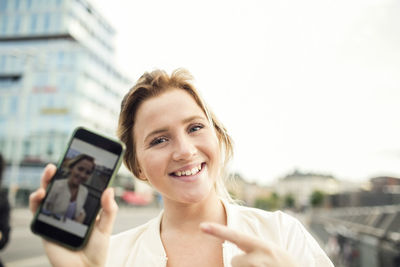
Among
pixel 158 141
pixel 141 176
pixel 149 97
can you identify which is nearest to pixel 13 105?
pixel 141 176

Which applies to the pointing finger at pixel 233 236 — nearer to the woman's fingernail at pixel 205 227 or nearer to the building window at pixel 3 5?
the woman's fingernail at pixel 205 227

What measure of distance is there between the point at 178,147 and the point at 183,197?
220 mm

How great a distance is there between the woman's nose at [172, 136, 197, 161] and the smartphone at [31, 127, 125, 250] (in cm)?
27

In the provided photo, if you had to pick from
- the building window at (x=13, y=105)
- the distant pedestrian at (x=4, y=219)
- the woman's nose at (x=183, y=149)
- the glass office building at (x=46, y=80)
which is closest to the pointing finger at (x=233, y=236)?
the woman's nose at (x=183, y=149)

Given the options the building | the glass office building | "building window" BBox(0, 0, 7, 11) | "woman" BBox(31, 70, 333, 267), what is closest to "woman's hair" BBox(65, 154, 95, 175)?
"woman" BBox(31, 70, 333, 267)

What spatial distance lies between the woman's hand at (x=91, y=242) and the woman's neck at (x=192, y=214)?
426 mm

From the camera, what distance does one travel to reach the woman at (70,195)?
1.13 metres

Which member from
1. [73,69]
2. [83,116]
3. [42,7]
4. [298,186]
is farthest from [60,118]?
[298,186]

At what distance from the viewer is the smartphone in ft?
3.67

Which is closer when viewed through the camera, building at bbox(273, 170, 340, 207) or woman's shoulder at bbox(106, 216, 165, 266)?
woman's shoulder at bbox(106, 216, 165, 266)

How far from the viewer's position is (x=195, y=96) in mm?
1546

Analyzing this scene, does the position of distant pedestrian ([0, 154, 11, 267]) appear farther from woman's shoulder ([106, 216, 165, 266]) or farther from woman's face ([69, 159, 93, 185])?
woman's face ([69, 159, 93, 185])

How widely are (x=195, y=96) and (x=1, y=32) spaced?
4768cm

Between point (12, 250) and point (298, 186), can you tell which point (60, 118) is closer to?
point (12, 250)
